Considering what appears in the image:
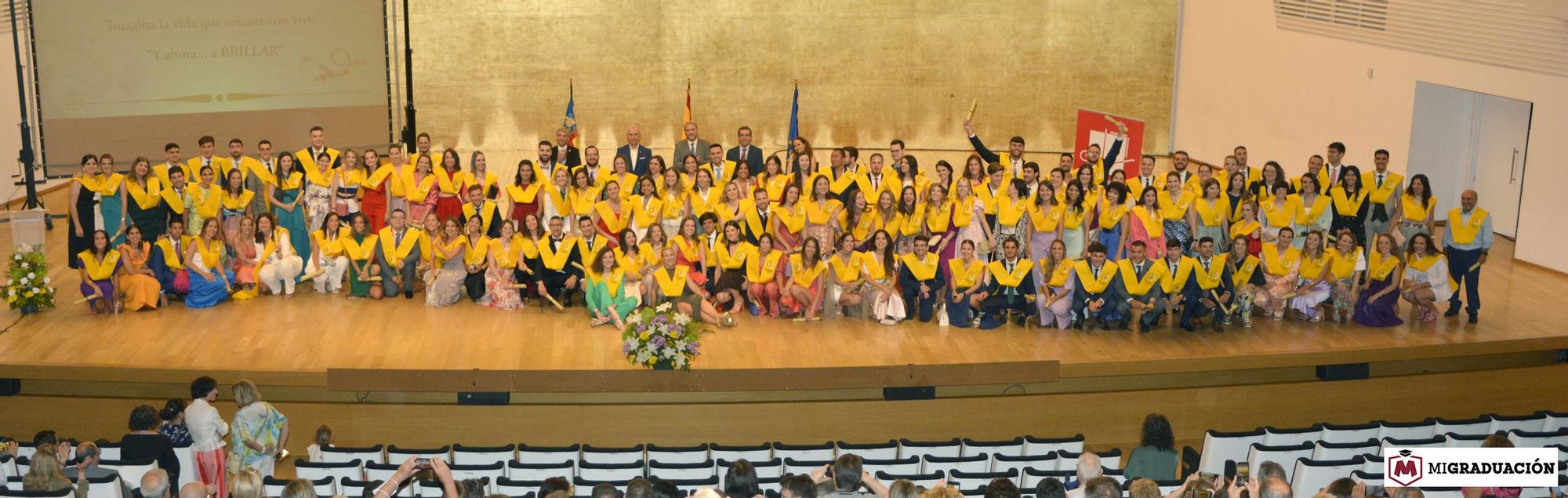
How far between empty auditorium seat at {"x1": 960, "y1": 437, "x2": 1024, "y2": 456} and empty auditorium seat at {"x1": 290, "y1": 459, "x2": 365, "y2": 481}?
11.9ft

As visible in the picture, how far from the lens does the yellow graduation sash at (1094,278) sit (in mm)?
11430

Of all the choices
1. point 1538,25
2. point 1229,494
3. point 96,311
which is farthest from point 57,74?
point 1538,25

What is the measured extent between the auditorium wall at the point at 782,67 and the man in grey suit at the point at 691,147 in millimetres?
7285

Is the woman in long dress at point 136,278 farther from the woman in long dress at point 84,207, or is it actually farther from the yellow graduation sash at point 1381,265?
the yellow graduation sash at point 1381,265

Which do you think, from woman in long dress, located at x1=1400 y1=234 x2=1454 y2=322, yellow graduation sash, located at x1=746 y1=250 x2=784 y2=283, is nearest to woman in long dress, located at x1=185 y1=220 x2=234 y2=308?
yellow graduation sash, located at x1=746 y1=250 x2=784 y2=283

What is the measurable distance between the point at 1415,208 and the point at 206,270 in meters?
10.5

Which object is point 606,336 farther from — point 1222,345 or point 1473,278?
point 1473,278

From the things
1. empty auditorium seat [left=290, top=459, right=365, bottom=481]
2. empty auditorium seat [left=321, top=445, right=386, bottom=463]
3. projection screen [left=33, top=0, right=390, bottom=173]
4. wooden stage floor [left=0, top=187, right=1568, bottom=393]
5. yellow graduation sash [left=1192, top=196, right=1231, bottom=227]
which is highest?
projection screen [left=33, top=0, right=390, bottom=173]

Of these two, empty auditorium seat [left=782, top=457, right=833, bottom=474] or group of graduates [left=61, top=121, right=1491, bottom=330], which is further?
group of graduates [left=61, top=121, right=1491, bottom=330]

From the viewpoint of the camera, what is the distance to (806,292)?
11.7m

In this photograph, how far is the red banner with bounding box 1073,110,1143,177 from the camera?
14.9 meters

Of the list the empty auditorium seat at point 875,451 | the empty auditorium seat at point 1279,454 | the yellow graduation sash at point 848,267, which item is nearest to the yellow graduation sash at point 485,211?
the yellow graduation sash at point 848,267

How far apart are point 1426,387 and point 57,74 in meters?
13.7

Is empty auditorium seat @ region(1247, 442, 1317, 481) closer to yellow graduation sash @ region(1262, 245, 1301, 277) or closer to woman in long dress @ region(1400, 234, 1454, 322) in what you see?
yellow graduation sash @ region(1262, 245, 1301, 277)
